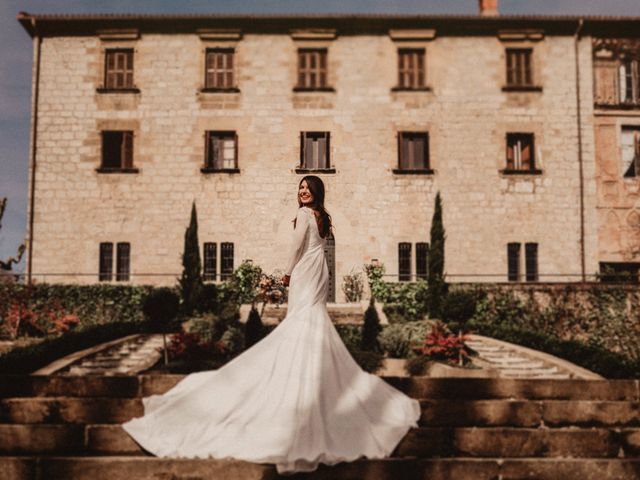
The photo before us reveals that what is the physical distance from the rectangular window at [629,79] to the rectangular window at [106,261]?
18.3 metres

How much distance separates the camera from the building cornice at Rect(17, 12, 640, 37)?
66.4ft

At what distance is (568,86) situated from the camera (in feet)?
67.2

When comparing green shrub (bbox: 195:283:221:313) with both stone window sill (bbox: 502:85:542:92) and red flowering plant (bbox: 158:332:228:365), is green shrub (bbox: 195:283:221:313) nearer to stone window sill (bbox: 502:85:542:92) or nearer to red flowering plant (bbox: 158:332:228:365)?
Result: red flowering plant (bbox: 158:332:228:365)

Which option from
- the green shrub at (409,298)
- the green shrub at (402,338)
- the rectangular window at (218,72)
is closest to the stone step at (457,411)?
the green shrub at (402,338)

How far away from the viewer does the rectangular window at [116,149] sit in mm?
20266

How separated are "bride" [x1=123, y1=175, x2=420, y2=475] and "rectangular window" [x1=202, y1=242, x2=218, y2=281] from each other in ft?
45.7

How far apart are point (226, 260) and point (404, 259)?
579cm

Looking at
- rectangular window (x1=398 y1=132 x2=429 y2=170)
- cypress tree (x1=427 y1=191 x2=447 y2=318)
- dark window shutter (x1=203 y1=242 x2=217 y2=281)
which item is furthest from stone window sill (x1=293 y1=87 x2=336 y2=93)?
dark window shutter (x1=203 y1=242 x2=217 y2=281)

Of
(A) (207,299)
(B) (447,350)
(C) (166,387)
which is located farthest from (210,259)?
(C) (166,387)

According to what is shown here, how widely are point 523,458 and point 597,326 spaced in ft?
42.8

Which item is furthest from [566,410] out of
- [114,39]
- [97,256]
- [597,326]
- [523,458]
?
[114,39]

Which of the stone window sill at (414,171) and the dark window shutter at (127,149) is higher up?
the dark window shutter at (127,149)

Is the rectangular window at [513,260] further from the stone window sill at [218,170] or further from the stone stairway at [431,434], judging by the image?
the stone stairway at [431,434]

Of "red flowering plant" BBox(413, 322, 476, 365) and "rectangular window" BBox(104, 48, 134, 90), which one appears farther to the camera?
"rectangular window" BBox(104, 48, 134, 90)
